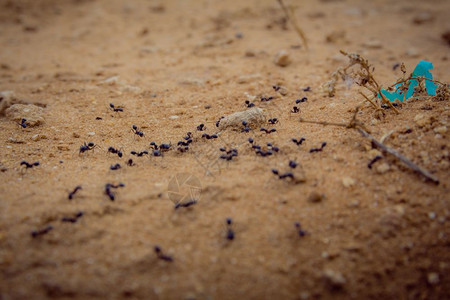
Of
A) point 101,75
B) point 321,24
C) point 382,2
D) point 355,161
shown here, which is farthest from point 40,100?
point 382,2

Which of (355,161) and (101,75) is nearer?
(355,161)

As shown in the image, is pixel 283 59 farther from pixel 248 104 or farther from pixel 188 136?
pixel 188 136

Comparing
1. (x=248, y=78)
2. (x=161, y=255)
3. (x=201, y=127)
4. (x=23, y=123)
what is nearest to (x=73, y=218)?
(x=161, y=255)

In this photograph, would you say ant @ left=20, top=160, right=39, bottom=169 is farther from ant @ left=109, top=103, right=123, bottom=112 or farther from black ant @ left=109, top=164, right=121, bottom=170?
ant @ left=109, top=103, right=123, bottom=112

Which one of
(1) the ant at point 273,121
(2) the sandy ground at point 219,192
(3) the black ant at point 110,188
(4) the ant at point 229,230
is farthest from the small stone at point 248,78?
(4) the ant at point 229,230

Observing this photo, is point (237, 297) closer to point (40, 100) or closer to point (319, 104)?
point (319, 104)

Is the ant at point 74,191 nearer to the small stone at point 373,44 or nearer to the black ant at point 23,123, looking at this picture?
the black ant at point 23,123
